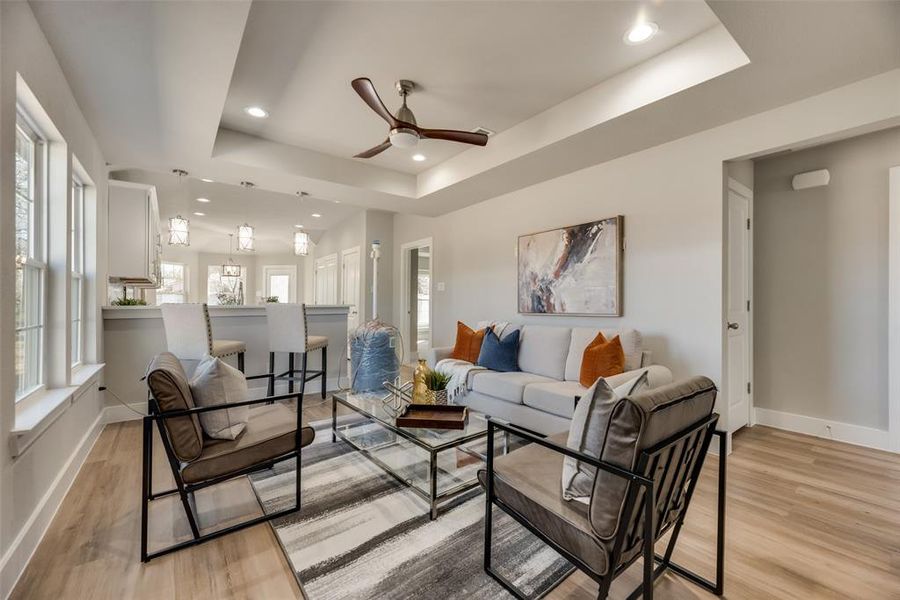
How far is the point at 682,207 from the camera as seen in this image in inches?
121


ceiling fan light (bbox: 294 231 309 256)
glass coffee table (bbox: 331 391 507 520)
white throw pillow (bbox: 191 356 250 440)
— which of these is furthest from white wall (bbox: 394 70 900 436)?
ceiling fan light (bbox: 294 231 309 256)

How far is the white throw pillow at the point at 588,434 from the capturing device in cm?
120

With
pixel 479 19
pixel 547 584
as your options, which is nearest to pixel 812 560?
pixel 547 584

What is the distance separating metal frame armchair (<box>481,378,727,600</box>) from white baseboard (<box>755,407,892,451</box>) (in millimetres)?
2440

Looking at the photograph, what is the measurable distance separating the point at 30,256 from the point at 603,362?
3.51 metres

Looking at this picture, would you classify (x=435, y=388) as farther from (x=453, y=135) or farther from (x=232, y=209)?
(x=232, y=209)

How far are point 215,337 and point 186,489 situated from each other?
8.98 ft

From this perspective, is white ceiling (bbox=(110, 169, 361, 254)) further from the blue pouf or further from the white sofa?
the white sofa

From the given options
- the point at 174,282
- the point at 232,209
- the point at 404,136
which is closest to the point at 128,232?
the point at 232,209

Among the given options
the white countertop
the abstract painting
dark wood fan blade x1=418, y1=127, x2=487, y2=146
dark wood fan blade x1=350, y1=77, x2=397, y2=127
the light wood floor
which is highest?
dark wood fan blade x1=350, y1=77, x2=397, y2=127

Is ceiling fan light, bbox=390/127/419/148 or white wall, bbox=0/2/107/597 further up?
ceiling fan light, bbox=390/127/419/148

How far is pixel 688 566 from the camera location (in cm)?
164

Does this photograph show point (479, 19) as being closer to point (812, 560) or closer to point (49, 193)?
point (49, 193)

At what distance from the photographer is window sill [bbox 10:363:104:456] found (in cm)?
157
